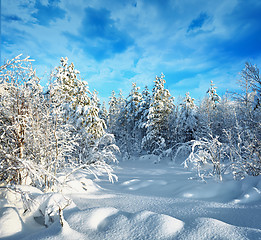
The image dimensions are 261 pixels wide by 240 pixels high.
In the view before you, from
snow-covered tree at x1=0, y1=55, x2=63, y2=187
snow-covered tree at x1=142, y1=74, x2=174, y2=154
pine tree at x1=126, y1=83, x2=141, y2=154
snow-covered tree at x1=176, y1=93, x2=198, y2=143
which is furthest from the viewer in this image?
pine tree at x1=126, y1=83, x2=141, y2=154

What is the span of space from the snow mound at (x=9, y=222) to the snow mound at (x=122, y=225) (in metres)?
0.82

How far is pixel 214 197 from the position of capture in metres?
3.79

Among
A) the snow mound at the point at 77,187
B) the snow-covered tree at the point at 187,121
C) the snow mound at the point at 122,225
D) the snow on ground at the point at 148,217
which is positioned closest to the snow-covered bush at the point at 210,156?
the snow on ground at the point at 148,217

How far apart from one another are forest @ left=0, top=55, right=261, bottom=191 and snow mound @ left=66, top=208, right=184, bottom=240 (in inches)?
33.3

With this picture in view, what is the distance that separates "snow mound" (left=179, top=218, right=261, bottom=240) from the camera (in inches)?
74.2

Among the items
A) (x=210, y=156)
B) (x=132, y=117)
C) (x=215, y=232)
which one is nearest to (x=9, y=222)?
(x=215, y=232)

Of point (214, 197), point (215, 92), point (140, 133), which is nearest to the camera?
point (214, 197)

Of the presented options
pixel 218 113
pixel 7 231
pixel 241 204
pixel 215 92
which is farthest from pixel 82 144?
pixel 215 92

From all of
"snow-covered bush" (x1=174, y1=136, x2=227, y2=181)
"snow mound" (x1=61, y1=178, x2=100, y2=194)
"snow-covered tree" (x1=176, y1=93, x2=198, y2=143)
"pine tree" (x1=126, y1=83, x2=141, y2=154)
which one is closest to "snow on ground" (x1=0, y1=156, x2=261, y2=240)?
"snow mound" (x1=61, y1=178, x2=100, y2=194)

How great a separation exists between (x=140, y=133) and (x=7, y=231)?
61.5ft

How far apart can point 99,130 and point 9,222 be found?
10.8m

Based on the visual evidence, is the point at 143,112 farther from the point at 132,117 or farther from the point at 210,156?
the point at 210,156

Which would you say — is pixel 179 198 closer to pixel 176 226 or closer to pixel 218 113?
pixel 176 226

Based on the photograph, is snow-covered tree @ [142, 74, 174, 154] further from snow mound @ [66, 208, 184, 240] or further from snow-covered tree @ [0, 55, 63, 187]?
snow mound @ [66, 208, 184, 240]
